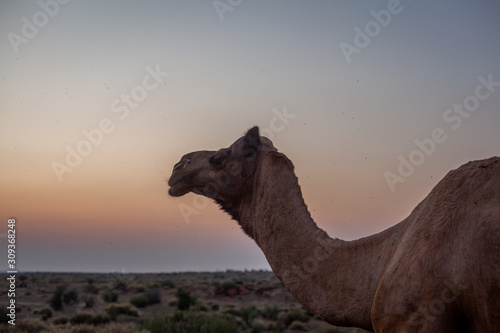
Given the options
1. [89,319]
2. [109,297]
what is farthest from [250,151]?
[109,297]

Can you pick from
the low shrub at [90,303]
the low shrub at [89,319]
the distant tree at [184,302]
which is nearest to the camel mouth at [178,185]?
the low shrub at [89,319]

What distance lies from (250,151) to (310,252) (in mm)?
1764

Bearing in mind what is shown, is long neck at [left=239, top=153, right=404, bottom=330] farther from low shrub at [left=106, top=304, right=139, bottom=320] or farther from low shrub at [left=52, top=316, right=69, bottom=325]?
low shrub at [left=106, top=304, right=139, bottom=320]

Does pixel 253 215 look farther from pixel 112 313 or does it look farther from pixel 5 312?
pixel 112 313

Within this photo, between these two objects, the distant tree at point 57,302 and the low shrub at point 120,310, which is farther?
the distant tree at point 57,302

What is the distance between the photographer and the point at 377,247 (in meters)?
5.56

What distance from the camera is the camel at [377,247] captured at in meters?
4.32

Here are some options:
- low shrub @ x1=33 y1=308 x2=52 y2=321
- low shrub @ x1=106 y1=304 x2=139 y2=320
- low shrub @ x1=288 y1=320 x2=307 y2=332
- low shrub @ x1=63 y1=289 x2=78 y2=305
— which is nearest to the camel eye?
low shrub @ x1=288 y1=320 x2=307 y2=332

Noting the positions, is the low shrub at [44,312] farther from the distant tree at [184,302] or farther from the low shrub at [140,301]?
the distant tree at [184,302]

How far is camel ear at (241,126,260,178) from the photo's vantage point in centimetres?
721

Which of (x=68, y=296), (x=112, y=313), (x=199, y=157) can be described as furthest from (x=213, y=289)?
(x=199, y=157)

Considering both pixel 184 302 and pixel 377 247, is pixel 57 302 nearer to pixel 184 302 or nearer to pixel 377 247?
pixel 184 302

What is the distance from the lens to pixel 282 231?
→ 641 cm

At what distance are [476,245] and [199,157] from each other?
4206 mm
